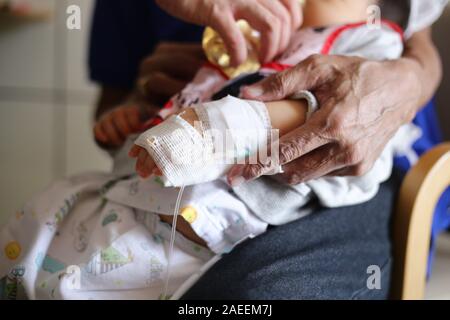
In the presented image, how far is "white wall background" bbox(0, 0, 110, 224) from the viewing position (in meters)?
1.53

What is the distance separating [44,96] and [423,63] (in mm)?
1255

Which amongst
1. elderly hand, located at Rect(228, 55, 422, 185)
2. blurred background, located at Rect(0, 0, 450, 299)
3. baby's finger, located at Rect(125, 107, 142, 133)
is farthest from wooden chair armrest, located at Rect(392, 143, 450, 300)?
blurred background, located at Rect(0, 0, 450, 299)

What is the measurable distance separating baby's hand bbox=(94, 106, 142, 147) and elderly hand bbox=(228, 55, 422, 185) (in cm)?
19

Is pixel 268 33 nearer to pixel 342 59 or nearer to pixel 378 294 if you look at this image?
pixel 342 59

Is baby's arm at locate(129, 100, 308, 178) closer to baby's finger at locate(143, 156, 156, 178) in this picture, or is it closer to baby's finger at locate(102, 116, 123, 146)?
baby's finger at locate(143, 156, 156, 178)

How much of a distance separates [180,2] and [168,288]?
287 millimetres

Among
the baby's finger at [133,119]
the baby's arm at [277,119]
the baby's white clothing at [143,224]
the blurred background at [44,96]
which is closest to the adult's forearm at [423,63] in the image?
the baby's white clothing at [143,224]

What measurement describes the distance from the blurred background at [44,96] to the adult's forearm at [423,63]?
40.5 inches

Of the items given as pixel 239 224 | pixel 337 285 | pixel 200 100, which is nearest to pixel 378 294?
pixel 337 285

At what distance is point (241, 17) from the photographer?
0.50 meters

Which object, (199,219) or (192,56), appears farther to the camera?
(192,56)

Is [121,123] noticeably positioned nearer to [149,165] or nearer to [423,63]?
[149,165]

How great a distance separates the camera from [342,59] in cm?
50

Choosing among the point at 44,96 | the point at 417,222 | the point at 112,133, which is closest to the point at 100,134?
the point at 112,133
